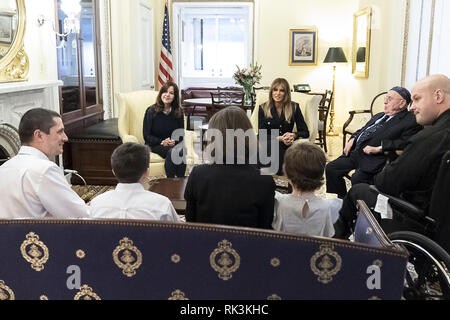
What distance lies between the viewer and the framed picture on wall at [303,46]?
32.1 ft

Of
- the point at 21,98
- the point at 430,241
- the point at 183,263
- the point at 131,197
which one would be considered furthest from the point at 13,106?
the point at 430,241

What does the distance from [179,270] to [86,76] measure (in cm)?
564

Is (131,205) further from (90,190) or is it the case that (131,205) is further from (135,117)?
(135,117)

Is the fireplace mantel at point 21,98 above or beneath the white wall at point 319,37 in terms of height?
beneath

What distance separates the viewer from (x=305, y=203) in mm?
1984

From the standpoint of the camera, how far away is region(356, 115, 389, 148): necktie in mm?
3861

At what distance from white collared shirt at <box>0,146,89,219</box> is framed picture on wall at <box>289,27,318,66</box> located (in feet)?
28.1

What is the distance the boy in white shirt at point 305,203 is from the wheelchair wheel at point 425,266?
505 mm

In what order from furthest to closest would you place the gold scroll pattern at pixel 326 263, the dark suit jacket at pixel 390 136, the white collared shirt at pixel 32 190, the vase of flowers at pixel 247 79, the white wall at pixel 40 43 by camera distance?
the vase of flowers at pixel 247 79 → the white wall at pixel 40 43 → the dark suit jacket at pixel 390 136 → the white collared shirt at pixel 32 190 → the gold scroll pattern at pixel 326 263

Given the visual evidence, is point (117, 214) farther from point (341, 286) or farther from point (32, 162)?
point (341, 286)

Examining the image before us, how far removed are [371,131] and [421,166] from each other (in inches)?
55.6

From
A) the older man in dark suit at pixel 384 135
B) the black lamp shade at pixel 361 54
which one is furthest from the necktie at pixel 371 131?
the black lamp shade at pixel 361 54

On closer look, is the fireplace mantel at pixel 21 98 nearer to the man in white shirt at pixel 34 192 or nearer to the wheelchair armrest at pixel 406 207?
the man in white shirt at pixel 34 192

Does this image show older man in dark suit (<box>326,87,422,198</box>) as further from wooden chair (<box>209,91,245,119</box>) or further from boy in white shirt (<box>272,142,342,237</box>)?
wooden chair (<box>209,91,245,119</box>)
